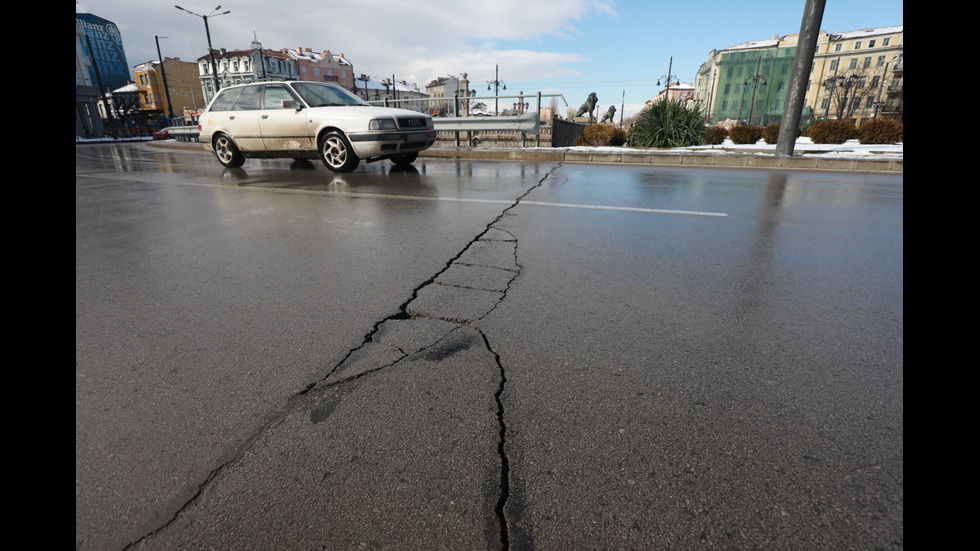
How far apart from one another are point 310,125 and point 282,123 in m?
0.68

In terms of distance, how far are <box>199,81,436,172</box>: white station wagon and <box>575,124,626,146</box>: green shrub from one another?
9048mm

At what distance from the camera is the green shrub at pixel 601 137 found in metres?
16.5

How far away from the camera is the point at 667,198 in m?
6.22

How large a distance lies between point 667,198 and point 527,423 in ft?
17.6

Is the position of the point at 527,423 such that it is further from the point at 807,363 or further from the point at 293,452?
the point at 807,363

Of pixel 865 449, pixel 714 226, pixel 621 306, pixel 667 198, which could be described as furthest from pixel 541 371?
pixel 667 198

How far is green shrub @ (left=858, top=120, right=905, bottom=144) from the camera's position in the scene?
14.3 m

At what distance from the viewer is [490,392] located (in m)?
1.86

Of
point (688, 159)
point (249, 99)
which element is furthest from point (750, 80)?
point (249, 99)

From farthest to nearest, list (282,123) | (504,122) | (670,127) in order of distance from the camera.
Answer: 1. (670,127)
2. (504,122)
3. (282,123)

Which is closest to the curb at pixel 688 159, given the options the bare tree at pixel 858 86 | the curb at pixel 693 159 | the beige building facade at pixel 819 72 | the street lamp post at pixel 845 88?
the curb at pixel 693 159

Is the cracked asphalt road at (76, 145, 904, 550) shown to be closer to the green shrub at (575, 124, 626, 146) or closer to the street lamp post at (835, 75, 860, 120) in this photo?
the green shrub at (575, 124, 626, 146)

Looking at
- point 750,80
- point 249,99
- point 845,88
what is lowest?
point 249,99

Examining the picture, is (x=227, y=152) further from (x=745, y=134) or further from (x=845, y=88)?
(x=845, y=88)
